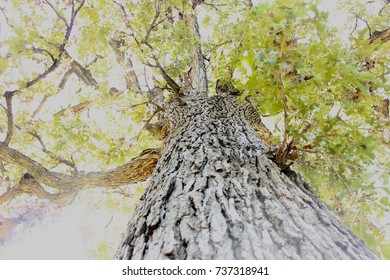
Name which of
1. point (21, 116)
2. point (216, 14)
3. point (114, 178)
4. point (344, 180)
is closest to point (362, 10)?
point (216, 14)

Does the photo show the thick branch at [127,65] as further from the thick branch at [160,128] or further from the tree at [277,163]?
the tree at [277,163]

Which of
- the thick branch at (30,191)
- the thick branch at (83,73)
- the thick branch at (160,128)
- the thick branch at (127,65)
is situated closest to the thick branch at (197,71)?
the thick branch at (160,128)

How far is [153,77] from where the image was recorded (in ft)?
18.0

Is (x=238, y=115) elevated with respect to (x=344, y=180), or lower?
elevated

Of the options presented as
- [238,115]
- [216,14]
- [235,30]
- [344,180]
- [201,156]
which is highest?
[216,14]

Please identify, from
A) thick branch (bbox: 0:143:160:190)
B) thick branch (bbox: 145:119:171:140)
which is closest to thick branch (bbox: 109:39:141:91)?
thick branch (bbox: 145:119:171:140)

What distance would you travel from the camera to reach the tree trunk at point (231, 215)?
1.19m

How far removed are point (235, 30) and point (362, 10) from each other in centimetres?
311

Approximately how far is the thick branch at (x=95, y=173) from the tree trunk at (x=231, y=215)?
1.40m

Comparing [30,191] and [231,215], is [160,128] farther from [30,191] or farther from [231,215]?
[231,215]

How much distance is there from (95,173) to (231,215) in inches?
122

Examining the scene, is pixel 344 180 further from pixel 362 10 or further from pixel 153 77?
pixel 362 10

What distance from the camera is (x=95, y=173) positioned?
404 centimetres

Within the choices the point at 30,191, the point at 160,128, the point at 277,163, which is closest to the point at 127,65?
the point at 160,128
